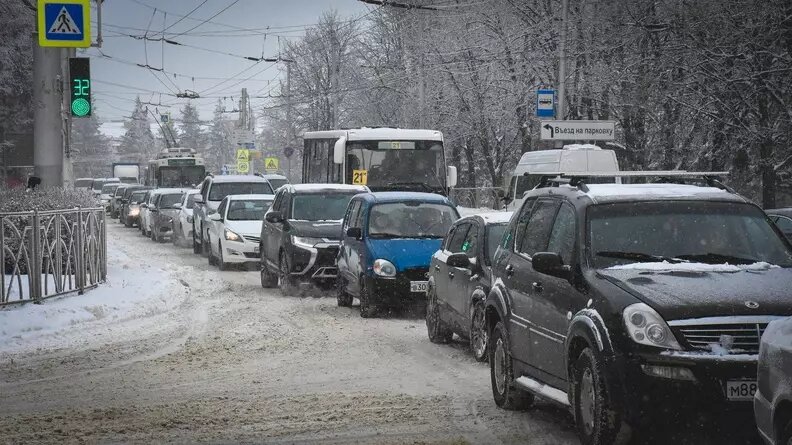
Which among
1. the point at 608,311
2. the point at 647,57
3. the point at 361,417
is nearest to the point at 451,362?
the point at 361,417

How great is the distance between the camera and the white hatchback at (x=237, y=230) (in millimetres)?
27359

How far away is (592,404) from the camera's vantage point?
24.8ft

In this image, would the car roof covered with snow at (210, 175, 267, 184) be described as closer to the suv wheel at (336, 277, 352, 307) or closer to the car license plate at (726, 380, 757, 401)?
the suv wheel at (336, 277, 352, 307)

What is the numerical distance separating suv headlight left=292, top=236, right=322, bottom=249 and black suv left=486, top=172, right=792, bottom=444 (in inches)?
434

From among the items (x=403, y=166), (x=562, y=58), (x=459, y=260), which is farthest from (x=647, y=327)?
(x=562, y=58)

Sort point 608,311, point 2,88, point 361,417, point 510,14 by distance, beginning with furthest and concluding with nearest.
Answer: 1. point 2,88
2. point 510,14
3. point 361,417
4. point 608,311

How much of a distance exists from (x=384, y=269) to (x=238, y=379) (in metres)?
5.71

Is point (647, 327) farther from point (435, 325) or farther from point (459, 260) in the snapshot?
point (435, 325)

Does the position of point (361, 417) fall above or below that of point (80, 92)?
below

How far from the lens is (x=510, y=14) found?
4797cm

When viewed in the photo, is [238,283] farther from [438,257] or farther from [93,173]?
[93,173]

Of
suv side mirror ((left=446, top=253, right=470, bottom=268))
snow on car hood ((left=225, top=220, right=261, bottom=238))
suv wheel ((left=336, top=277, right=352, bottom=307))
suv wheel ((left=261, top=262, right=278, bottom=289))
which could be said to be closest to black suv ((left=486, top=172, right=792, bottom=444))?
suv side mirror ((left=446, top=253, right=470, bottom=268))

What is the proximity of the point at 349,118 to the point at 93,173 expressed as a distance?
121586 millimetres

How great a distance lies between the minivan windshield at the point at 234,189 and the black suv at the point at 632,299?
2260cm
